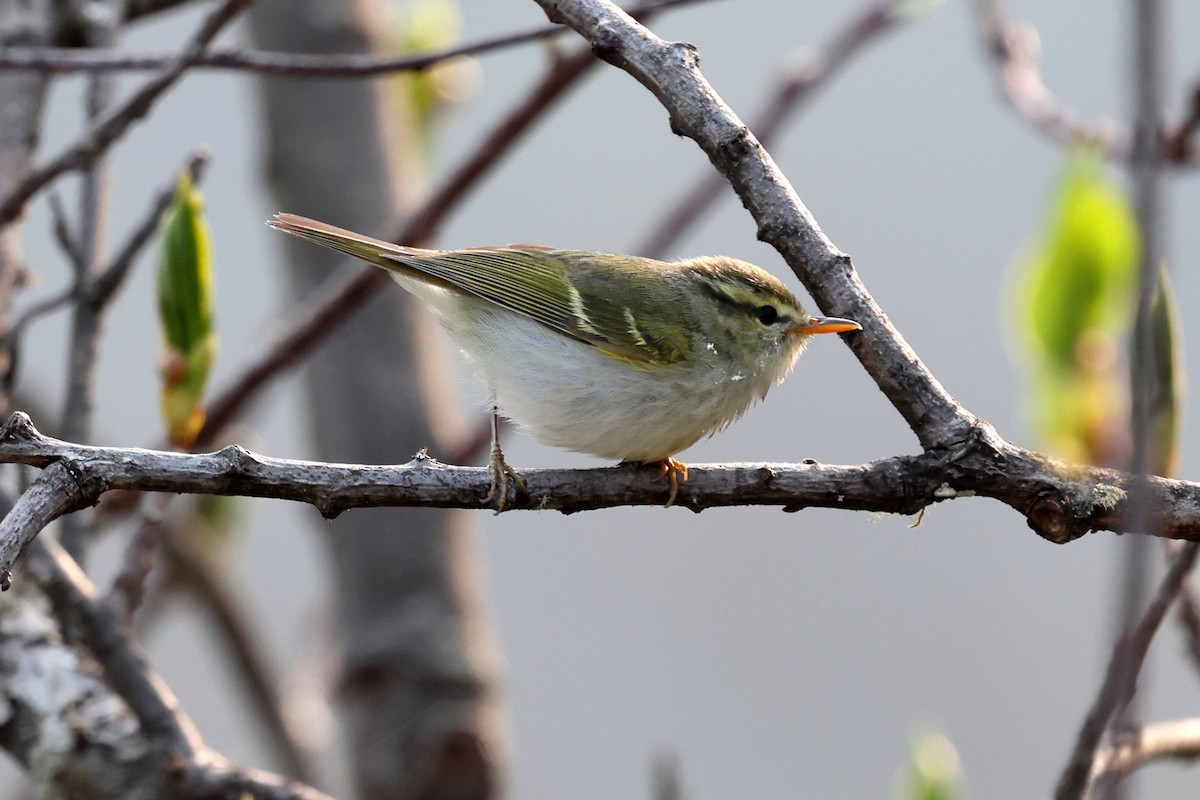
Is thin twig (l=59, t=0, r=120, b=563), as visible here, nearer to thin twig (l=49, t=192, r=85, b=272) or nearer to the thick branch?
thin twig (l=49, t=192, r=85, b=272)

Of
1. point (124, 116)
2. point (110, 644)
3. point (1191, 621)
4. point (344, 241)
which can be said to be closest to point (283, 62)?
point (124, 116)

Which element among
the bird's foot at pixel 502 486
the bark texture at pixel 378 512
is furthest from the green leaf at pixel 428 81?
the bird's foot at pixel 502 486

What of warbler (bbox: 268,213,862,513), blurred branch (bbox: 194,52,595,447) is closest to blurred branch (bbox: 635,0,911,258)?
warbler (bbox: 268,213,862,513)

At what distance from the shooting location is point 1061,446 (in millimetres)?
2381

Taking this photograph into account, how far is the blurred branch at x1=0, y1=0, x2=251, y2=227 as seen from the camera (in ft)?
6.39

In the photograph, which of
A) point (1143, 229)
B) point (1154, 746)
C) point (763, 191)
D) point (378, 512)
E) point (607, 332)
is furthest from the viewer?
point (378, 512)

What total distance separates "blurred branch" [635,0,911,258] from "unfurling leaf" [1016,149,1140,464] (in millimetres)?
821

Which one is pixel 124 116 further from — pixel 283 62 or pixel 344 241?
pixel 344 241

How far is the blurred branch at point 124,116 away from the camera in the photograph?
1947 mm

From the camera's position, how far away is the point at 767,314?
2.72 metres

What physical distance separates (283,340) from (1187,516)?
5.74 feet

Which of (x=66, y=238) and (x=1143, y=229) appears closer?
(x=1143, y=229)

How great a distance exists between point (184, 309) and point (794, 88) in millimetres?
1605

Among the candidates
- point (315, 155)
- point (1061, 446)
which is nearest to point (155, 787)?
point (1061, 446)
